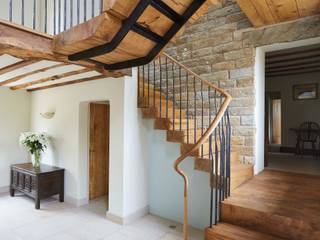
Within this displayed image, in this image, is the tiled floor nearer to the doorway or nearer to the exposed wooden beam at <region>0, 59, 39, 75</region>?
the doorway

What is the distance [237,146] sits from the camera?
349 centimetres

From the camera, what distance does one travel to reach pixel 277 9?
2.79 m

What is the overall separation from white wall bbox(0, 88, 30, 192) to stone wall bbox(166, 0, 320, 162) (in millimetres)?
4021

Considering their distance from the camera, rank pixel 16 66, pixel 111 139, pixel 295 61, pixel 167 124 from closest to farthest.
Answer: pixel 16 66, pixel 167 124, pixel 111 139, pixel 295 61

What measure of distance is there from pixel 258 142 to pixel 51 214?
11.8ft

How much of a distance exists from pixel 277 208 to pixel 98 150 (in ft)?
11.5

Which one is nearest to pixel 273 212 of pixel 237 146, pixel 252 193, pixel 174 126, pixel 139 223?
pixel 252 193

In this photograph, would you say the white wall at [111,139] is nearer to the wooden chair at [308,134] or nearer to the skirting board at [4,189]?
the skirting board at [4,189]

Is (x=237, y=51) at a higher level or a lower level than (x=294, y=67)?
lower

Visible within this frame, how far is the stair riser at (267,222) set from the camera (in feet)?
6.47

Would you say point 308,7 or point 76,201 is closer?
point 308,7

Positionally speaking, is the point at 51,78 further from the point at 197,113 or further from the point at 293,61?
the point at 293,61

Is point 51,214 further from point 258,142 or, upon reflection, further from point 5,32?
point 258,142

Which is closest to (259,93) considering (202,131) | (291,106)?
(202,131)
